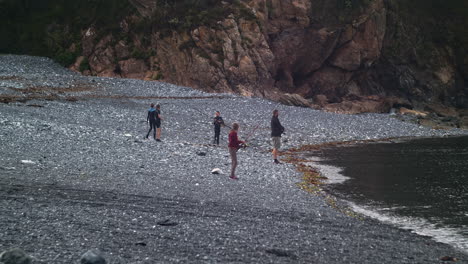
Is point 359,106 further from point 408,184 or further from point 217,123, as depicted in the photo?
point 408,184

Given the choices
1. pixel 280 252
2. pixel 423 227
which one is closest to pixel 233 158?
pixel 423 227

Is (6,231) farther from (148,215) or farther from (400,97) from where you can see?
(400,97)

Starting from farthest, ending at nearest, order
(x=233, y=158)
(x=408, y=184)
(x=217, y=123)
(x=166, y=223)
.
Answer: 1. (x=217, y=123)
2. (x=408, y=184)
3. (x=233, y=158)
4. (x=166, y=223)

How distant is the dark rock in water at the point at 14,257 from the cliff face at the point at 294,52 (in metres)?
39.3

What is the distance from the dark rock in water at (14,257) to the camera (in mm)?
7367

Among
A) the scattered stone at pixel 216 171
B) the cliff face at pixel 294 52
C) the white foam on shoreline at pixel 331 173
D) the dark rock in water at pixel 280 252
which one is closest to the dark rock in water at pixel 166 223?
the dark rock in water at pixel 280 252

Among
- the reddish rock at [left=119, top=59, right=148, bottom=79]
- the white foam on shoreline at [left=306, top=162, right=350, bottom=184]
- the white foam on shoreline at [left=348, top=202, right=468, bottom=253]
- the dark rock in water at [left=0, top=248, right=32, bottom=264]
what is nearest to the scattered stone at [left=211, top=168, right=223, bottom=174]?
the white foam on shoreline at [left=306, top=162, right=350, bottom=184]

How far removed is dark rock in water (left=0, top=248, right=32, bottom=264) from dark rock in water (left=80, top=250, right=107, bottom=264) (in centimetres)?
76

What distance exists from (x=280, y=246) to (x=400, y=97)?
52003mm

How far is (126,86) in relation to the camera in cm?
4175

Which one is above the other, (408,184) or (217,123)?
(217,123)

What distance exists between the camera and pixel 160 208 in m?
11.8

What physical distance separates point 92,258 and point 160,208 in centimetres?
400

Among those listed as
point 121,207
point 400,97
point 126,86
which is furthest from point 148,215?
point 400,97
